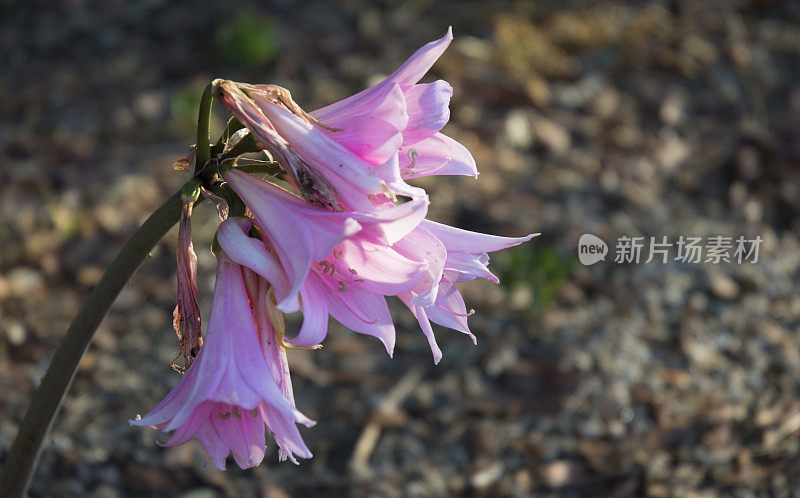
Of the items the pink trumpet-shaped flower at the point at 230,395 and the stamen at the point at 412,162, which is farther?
the stamen at the point at 412,162

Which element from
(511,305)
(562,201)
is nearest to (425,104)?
(511,305)

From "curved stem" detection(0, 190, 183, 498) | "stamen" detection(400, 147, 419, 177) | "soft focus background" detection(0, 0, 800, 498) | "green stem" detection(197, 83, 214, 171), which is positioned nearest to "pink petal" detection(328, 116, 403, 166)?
"stamen" detection(400, 147, 419, 177)

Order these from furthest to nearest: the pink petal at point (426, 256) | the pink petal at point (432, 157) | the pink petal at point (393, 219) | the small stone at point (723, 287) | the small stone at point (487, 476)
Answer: the small stone at point (723, 287) < the small stone at point (487, 476) < the pink petal at point (432, 157) < the pink petal at point (426, 256) < the pink petal at point (393, 219)

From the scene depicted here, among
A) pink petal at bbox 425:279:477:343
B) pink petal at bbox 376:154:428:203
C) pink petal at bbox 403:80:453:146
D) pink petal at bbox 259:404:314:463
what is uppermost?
pink petal at bbox 403:80:453:146

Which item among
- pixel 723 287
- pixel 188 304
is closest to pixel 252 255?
pixel 188 304

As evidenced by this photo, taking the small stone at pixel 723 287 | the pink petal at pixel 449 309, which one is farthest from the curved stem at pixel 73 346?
the small stone at pixel 723 287

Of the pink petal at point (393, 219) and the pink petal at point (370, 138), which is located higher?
the pink petal at point (370, 138)

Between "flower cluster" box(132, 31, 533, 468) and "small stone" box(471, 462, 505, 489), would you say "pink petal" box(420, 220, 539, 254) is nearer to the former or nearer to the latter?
"flower cluster" box(132, 31, 533, 468)

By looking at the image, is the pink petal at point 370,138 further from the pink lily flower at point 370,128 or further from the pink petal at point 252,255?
the pink petal at point 252,255

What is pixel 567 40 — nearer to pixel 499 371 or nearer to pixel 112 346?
pixel 499 371
